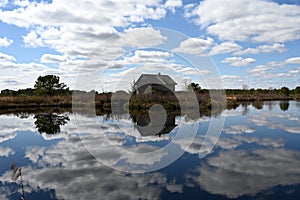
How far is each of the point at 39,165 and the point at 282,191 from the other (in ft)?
23.8

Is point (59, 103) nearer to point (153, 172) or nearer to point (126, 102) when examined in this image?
point (126, 102)

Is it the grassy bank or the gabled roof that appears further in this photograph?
the gabled roof

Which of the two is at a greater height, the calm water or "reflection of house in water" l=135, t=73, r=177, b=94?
"reflection of house in water" l=135, t=73, r=177, b=94

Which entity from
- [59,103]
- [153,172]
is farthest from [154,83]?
[153,172]

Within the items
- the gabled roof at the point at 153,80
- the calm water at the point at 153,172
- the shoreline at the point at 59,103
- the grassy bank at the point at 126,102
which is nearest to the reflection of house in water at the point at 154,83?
the gabled roof at the point at 153,80

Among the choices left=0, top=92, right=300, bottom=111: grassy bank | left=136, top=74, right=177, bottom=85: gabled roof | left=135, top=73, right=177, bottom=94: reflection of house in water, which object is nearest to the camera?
left=0, top=92, right=300, bottom=111: grassy bank

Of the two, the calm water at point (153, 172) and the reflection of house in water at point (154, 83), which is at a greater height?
the reflection of house in water at point (154, 83)

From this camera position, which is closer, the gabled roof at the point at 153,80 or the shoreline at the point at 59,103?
the shoreline at the point at 59,103

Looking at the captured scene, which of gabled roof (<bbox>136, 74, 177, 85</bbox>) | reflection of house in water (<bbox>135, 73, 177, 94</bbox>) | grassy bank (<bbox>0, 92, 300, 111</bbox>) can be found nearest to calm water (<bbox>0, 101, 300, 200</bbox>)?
grassy bank (<bbox>0, 92, 300, 111</bbox>)

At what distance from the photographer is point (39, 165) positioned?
26.6 ft

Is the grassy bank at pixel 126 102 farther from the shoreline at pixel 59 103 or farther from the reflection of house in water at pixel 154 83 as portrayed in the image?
the reflection of house in water at pixel 154 83

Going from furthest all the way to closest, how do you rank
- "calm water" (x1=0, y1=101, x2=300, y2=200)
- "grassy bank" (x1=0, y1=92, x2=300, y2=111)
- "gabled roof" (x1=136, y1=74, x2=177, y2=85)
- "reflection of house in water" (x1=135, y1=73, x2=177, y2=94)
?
1. "gabled roof" (x1=136, y1=74, x2=177, y2=85)
2. "reflection of house in water" (x1=135, y1=73, x2=177, y2=94)
3. "grassy bank" (x1=0, y1=92, x2=300, y2=111)
4. "calm water" (x1=0, y1=101, x2=300, y2=200)

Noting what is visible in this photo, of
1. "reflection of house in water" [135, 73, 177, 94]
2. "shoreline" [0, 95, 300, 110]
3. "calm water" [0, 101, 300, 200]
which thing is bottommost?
"calm water" [0, 101, 300, 200]

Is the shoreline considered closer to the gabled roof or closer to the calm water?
the gabled roof
